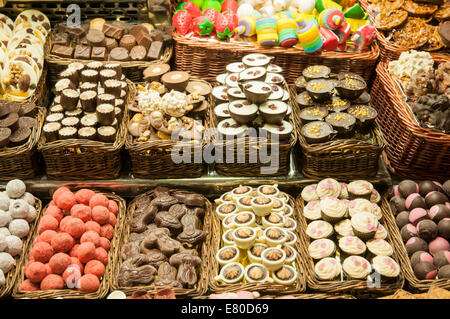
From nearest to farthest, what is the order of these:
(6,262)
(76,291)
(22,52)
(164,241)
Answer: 1. (76,291)
2. (6,262)
3. (164,241)
4. (22,52)

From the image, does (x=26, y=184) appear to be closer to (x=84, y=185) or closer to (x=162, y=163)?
(x=84, y=185)

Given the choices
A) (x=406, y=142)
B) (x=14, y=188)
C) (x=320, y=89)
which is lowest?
(x=14, y=188)

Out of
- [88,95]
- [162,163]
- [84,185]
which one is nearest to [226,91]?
[162,163]

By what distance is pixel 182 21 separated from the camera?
A: 3.93 m

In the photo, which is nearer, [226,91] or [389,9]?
[226,91]

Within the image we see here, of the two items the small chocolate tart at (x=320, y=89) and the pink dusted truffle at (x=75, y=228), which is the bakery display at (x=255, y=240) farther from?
the pink dusted truffle at (x=75, y=228)

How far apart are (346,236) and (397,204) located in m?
0.53

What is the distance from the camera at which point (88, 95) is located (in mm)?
3365

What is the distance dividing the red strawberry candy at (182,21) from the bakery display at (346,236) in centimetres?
173

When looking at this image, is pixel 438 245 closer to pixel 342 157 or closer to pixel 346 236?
pixel 346 236

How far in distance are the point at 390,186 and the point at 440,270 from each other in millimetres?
779

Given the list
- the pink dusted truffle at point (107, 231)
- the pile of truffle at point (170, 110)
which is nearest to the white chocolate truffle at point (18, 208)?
the pink dusted truffle at point (107, 231)

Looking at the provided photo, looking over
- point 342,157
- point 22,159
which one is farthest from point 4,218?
point 342,157

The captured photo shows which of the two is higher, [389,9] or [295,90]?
[389,9]
